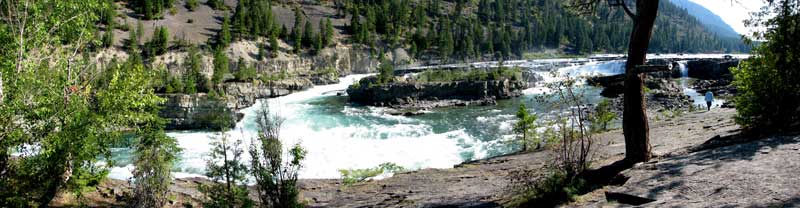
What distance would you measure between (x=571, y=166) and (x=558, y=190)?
54 centimetres

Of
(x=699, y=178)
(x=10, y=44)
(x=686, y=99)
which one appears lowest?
(x=686, y=99)

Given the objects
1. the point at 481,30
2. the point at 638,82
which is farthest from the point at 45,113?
the point at 481,30

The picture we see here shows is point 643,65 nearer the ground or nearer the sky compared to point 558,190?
nearer the sky

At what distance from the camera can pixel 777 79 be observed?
386 inches

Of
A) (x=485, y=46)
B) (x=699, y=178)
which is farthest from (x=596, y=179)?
→ (x=485, y=46)

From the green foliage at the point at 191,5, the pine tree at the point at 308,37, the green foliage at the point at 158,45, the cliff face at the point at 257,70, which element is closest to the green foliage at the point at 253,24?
the cliff face at the point at 257,70

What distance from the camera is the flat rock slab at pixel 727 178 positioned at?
6.08 m

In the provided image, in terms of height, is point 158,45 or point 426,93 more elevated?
point 158,45

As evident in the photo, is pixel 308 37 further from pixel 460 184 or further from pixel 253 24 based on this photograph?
pixel 460 184

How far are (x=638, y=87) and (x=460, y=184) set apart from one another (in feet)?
18.7

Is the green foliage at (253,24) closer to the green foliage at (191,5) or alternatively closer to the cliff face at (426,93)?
the green foliage at (191,5)

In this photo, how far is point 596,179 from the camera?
855cm

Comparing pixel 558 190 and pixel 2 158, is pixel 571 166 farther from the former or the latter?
pixel 2 158

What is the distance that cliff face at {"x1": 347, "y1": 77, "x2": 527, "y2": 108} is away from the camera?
49.4m
